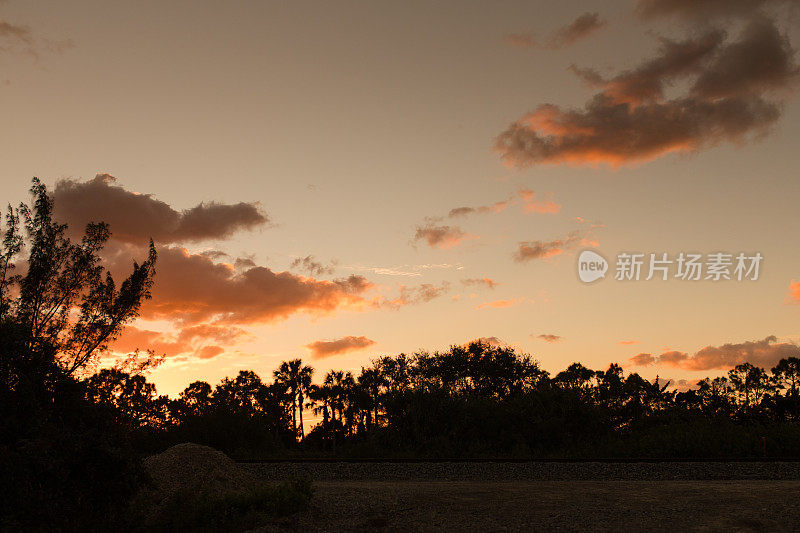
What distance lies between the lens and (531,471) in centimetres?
2083

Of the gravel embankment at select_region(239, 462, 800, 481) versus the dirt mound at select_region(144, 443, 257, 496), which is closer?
the dirt mound at select_region(144, 443, 257, 496)

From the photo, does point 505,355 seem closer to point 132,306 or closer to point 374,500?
point 132,306

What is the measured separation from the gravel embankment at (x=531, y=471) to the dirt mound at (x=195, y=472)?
114 inches

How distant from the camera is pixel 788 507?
13.9m

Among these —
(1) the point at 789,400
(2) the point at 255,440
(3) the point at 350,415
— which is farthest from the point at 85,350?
(1) the point at 789,400

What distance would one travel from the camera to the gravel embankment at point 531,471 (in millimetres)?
19875

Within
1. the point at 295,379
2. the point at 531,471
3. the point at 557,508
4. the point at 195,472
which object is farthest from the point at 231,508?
the point at 295,379

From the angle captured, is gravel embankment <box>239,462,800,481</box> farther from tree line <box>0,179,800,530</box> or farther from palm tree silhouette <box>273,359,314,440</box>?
palm tree silhouette <box>273,359,314,440</box>

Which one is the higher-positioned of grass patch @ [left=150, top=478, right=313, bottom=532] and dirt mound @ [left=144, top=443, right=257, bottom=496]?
dirt mound @ [left=144, top=443, right=257, bottom=496]

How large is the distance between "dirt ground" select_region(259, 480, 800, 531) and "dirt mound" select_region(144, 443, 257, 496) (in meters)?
2.48

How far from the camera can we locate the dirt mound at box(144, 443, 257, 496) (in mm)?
16547

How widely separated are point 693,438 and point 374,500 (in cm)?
1814

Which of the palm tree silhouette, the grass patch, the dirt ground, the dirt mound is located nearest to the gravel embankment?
the dirt ground

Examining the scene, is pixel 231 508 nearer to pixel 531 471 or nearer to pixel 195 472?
pixel 195 472
